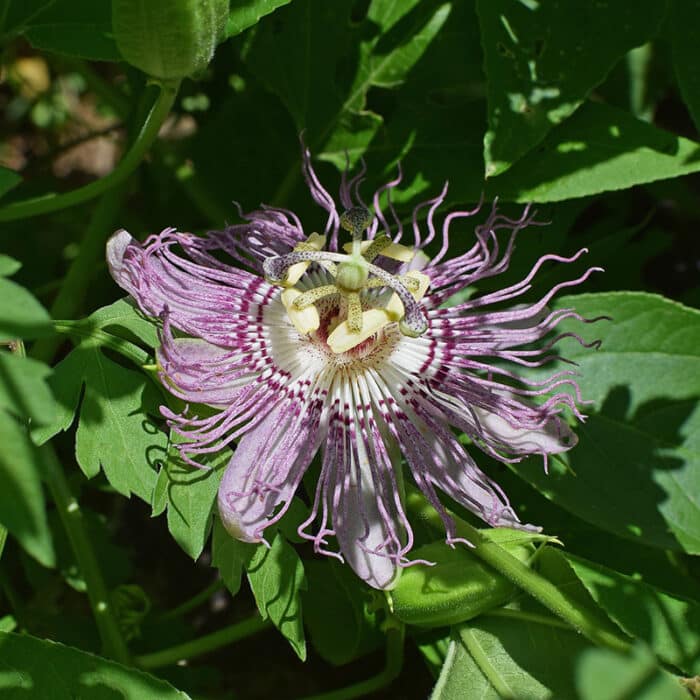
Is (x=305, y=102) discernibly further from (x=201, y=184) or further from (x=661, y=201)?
(x=661, y=201)

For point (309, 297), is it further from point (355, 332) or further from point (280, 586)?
point (280, 586)

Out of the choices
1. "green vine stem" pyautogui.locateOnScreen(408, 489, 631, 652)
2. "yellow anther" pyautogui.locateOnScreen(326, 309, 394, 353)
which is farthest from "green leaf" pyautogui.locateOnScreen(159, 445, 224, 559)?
"green vine stem" pyautogui.locateOnScreen(408, 489, 631, 652)

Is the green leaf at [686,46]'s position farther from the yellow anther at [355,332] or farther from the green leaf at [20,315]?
the green leaf at [20,315]

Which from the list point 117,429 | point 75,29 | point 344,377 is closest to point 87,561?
point 117,429

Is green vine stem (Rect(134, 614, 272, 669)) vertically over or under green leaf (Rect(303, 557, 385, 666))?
under

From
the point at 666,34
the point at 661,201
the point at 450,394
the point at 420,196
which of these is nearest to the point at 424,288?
the point at 450,394

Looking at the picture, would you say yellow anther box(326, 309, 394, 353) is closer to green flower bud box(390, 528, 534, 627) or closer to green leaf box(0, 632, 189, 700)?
green flower bud box(390, 528, 534, 627)
